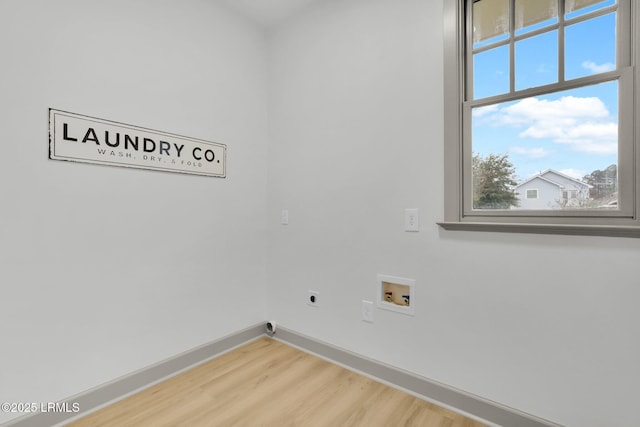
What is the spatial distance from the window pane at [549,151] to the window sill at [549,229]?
13cm

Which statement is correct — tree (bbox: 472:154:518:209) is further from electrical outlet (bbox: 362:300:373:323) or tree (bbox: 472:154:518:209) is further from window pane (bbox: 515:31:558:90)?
electrical outlet (bbox: 362:300:373:323)

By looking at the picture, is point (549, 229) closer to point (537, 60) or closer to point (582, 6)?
point (537, 60)

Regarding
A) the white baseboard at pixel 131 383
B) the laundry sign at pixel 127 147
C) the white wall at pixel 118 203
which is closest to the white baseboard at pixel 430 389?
the white baseboard at pixel 131 383

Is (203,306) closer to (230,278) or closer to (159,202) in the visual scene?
(230,278)

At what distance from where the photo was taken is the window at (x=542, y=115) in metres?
1.33

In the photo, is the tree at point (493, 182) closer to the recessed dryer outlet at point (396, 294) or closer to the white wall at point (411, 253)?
the white wall at point (411, 253)

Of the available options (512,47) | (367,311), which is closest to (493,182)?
(512,47)

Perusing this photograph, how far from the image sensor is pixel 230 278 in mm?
2412

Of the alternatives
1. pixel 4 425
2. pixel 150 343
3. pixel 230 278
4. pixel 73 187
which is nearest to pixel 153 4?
pixel 73 187

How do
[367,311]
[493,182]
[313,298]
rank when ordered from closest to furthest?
[493,182] → [367,311] → [313,298]

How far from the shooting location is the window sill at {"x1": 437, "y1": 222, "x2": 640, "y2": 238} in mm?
1276

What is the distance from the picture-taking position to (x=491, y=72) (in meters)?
1.65

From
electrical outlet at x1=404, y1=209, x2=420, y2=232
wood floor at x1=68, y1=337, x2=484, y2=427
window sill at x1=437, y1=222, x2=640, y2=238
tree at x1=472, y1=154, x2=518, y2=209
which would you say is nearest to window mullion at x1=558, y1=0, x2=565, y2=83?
tree at x1=472, y1=154, x2=518, y2=209

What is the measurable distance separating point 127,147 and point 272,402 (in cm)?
177
